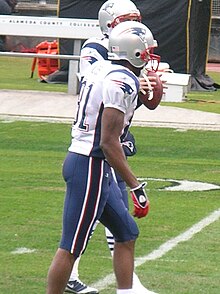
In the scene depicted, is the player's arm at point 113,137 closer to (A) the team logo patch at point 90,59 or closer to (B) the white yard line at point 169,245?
(B) the white yard line at point 169,245

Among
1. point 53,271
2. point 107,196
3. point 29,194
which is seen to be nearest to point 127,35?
point 107,196

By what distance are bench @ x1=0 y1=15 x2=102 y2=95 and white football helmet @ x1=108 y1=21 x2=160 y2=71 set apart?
13717 millimetres

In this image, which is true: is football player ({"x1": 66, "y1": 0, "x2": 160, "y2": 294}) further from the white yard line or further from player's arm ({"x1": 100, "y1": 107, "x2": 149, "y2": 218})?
player's arm ({"x1": 100, "y1": 107, "x2": 149, "y2": 218})

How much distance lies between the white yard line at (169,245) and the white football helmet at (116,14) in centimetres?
163

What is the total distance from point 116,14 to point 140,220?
95.3 inches

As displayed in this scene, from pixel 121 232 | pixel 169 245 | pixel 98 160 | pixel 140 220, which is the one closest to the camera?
pixel 98 160

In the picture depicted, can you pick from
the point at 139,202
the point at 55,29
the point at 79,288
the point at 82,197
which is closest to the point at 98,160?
the point at 82,197

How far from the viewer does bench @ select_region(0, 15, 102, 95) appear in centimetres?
2028

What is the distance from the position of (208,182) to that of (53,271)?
5.81 m

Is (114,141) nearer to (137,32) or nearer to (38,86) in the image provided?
(137,32)

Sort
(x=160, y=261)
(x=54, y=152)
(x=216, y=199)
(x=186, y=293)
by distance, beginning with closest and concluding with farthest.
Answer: (x=186, y=293) < (x=160, y=261) < (x=216, y=199) < (x=54, y=152)

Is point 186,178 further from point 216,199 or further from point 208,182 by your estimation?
point 216,199

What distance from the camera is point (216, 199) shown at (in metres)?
10.4

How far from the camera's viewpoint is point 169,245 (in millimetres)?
8188
